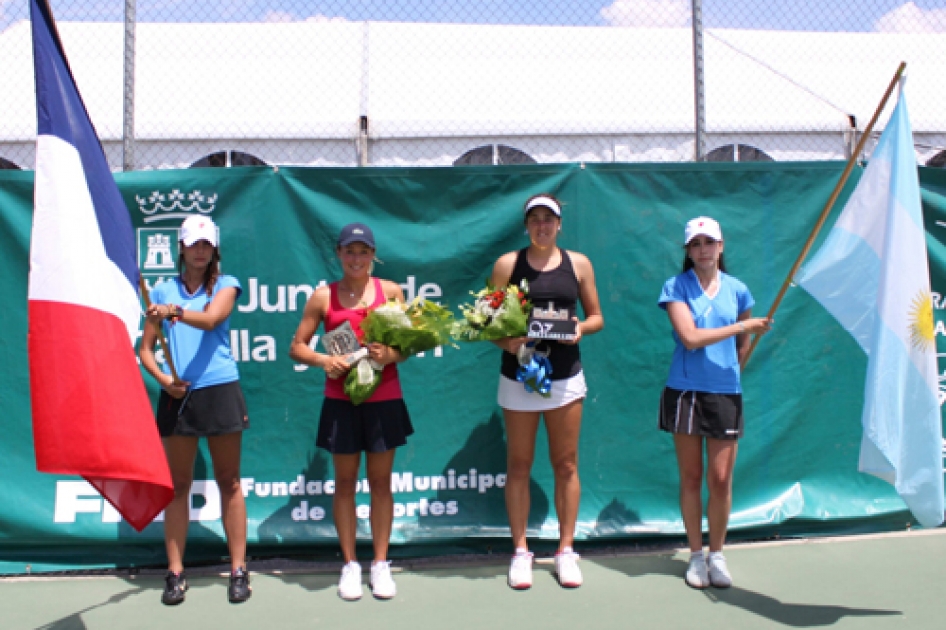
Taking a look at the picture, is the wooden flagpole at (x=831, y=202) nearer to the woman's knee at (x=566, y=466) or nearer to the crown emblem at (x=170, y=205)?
the woman's knee at (x=566, y=466)

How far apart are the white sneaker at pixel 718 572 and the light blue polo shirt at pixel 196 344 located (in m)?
2.47

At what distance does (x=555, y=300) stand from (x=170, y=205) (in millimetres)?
2184

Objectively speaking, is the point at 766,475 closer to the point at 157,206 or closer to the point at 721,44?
the point at 157,206

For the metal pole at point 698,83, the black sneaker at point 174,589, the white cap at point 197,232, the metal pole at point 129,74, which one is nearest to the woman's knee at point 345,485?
the black sneaker at point 174,589

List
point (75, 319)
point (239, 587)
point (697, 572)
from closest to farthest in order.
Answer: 1. point (75, 319)
2. point (239, 587)
3. point (697, 572)

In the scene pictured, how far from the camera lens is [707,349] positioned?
3.94 meters

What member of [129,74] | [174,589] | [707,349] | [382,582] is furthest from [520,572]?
[129,74]

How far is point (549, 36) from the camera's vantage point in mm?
10633

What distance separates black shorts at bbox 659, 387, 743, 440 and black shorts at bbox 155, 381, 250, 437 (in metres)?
2.07

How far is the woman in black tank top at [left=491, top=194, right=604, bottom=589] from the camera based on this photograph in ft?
13.1

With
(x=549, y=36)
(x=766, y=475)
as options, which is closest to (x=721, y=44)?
(x=549, y=36)

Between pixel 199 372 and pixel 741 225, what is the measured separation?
3.09 metres

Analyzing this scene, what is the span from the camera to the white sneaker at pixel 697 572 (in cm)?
398

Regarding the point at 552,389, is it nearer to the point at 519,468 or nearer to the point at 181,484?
the point at 519,468
